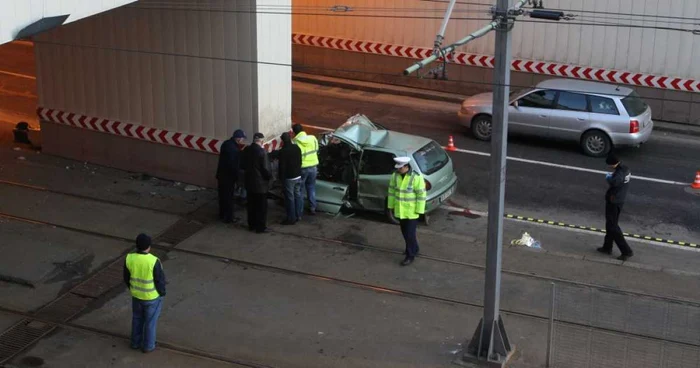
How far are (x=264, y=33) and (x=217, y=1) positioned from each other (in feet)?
3.07

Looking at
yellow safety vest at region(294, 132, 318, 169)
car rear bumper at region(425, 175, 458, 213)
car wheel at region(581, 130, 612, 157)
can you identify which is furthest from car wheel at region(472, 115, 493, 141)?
yellow safety vest at region(294, 132, 318, 169)

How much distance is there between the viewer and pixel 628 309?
13.4 meters

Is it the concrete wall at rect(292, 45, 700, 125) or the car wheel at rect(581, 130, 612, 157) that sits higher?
the concrete wall at rect(292, 45, 700, 125)

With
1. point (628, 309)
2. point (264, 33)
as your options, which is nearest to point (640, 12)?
point (264, 33)

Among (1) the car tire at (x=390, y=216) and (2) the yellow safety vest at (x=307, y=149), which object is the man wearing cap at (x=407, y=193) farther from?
(2) the yellow safety vest at (x=307, y=149)

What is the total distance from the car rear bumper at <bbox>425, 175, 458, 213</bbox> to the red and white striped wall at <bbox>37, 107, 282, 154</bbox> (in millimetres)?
3173

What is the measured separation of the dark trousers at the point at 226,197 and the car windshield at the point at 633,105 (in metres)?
8.11

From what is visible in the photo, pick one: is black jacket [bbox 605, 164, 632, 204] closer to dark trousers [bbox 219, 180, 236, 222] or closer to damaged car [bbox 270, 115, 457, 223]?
damaged car [bbox 270, 115, 457, 223]

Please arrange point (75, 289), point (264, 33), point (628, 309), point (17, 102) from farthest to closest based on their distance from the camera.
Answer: point (17, 102)
point (264, 33)
point (75, 289)
point (628, 309)

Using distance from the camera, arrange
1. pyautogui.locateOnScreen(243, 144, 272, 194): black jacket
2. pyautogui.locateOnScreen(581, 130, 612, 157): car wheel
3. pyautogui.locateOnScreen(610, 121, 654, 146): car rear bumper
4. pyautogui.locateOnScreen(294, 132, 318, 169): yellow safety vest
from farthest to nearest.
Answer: pyautogui.locateOnScreen(581, 130, 612, 157): car wheel, pyautogui.locateOnScreen(610, 121, 654, 146): car rear bumper, pyautogui.locateOnScreen(294, 132, 318, 169): yellow safety vest, pyautogui.locateOnScreen(243, 144, 272, 194): black jacket

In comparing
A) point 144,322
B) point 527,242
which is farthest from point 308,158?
point 144,322

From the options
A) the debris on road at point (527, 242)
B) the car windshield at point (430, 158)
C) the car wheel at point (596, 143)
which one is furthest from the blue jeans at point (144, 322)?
the car wheel at point (596, 143)

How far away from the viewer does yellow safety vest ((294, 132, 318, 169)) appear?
655 inches

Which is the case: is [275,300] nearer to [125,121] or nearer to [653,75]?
[125,121]
